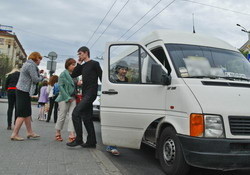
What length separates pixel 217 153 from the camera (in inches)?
143

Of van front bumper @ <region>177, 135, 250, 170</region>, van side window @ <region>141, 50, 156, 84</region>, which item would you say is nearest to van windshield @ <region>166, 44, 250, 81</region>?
van side window @ <region>141, 50, 156, 84</region>

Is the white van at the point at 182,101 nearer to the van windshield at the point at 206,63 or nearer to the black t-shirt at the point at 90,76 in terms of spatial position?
the van windshield at the point at 206,63

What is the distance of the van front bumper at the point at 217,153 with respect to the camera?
3.63m

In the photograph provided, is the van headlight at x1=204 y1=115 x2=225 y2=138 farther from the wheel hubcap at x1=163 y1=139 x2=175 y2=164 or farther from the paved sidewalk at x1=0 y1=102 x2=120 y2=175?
the paved sidewalk at x1=0 y1=102 x2=120 y2=175

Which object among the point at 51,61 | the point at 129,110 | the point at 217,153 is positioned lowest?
the point at 217,153

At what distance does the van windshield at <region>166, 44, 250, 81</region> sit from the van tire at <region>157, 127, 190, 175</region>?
3.07ft

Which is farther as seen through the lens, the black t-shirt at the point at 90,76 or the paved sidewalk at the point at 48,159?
the black t-shirt at the point at 90,76

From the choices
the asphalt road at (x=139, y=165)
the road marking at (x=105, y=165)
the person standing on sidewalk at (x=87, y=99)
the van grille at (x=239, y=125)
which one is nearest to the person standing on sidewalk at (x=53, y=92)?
the person standing on sidewalk at (x=87, y=99)

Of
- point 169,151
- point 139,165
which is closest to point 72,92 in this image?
point 139,165

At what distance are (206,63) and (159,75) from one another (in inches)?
35.4

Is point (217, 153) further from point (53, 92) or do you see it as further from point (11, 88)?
point (53, 92)

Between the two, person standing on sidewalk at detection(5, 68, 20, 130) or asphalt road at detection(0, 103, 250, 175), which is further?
person standing on sidewalk at detection(5, 68, 20, 130)

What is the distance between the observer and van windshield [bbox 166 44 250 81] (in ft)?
14.4

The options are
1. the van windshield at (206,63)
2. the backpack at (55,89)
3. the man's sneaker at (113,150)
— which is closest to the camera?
the van windshield at (206,63)
